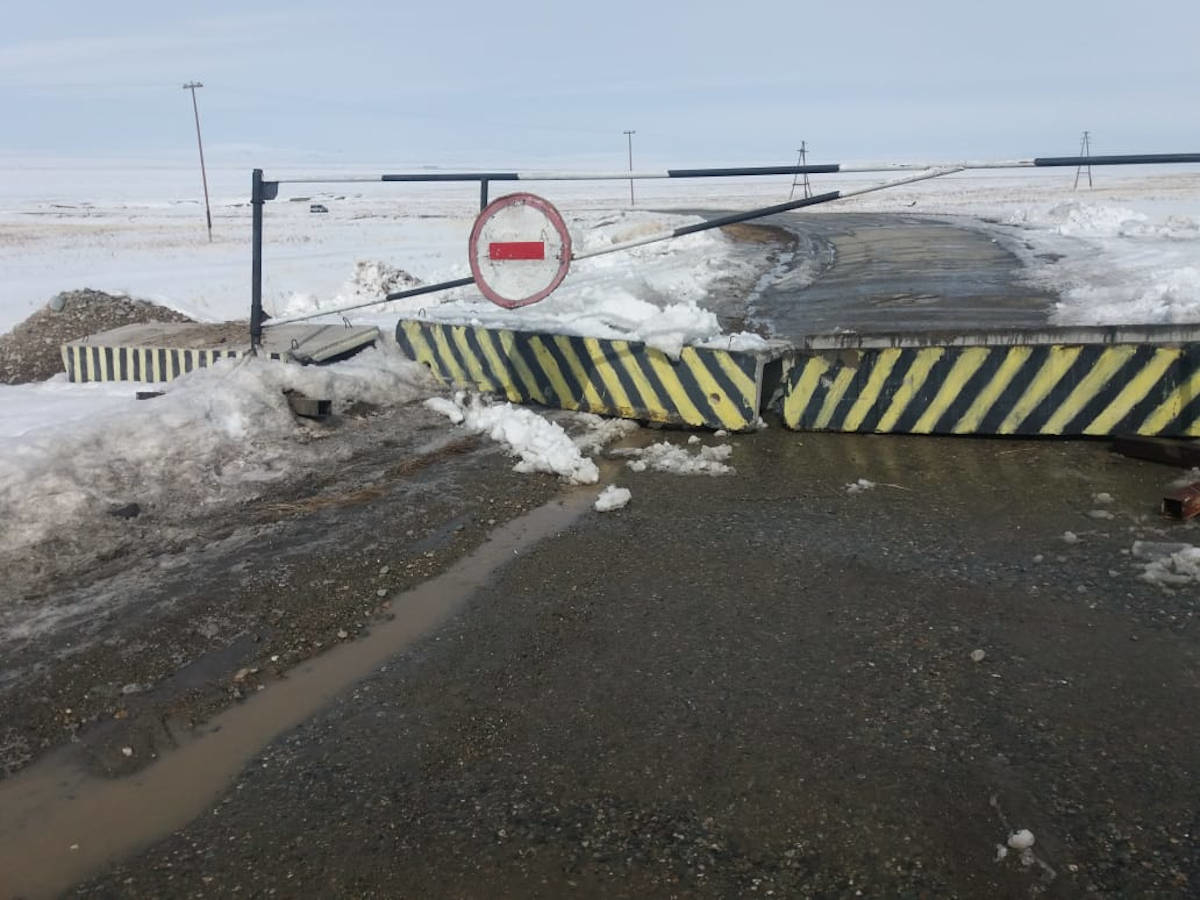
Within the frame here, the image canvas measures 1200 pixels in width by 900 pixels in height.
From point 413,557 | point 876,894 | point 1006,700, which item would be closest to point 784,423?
point 413,557

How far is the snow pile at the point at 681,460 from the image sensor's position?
21.4 feet

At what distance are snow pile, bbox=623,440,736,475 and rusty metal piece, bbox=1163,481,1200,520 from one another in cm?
261

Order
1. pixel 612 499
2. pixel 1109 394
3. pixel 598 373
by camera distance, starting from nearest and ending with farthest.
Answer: pixel 612 499, pixel 1109 394, pixel 598 373

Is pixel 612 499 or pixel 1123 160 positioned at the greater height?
pixel 1123 160

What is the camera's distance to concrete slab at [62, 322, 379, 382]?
9.12 meters

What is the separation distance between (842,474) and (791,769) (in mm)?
3455

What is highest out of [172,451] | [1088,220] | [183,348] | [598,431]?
[1088,220]

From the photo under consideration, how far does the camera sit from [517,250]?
6.90m

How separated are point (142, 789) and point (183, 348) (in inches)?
282

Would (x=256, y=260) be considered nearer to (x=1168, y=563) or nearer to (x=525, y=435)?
(x=525, y=435)

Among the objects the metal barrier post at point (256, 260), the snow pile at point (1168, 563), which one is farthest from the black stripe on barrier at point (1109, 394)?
the metal barrier post at point (256, 260)

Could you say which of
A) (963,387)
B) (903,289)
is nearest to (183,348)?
(963,387)

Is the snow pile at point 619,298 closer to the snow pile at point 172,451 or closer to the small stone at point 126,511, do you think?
the snow pile at point 172,451

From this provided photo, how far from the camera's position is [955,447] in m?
6.99
